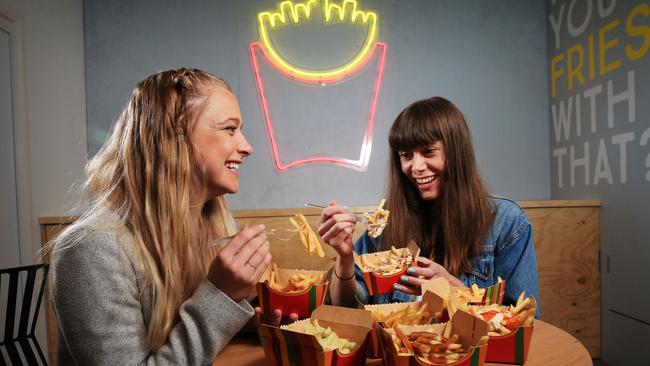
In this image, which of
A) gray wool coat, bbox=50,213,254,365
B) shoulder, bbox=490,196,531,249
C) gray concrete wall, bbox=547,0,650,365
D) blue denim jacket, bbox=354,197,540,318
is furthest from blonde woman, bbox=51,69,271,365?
gray concrete wall, bbox=547,0,650,365

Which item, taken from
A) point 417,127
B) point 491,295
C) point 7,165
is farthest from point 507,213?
point 7,165

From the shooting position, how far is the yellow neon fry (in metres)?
3.25

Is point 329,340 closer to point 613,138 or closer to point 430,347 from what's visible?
point 430,347

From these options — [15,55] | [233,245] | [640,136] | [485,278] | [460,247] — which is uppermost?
[15,55]

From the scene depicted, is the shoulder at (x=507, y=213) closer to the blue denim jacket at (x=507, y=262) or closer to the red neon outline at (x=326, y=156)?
the blue denim jacket at (x=507, y=262)

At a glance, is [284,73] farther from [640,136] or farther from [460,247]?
[640,136]

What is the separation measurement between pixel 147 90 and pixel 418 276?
930 millimetres

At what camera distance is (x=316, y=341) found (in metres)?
0.77

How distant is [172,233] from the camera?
105 centimetres

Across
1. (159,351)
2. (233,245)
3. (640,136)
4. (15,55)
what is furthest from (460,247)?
(15,55)

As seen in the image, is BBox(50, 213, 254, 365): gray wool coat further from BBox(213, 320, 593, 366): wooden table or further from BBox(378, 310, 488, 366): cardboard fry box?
BBox(378, 310, 488, 366): cardboard fry box

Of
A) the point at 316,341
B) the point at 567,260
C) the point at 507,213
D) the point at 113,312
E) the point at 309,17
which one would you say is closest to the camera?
the point at 316,341

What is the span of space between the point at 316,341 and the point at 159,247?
1.48 feet

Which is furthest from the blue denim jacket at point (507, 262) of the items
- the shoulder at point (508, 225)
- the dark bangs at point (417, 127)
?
the dark bangs at point (417, 127)
